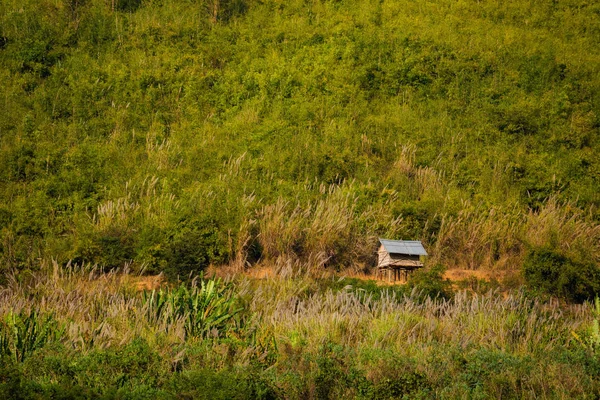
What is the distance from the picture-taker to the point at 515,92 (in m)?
19.6

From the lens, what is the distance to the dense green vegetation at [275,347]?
251 inches

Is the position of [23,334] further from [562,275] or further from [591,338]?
[562,275]

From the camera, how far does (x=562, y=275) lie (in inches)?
447

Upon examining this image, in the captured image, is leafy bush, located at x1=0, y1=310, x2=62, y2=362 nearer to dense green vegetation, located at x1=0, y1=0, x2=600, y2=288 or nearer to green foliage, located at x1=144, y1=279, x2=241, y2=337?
green foliage, located at x1=144, y1=279, x2=241, y2=337

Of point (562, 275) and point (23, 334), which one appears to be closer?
point (23, 334)

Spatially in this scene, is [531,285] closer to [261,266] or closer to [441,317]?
→ [441,317]

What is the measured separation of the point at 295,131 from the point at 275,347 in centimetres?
1025

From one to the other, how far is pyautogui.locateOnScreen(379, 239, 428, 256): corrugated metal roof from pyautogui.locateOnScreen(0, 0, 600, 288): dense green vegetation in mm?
1624

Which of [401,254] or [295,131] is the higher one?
[295,131]

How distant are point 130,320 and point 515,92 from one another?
1474 cm

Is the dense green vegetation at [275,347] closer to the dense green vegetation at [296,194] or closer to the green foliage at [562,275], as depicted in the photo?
the dense green vegetation at [296,194]

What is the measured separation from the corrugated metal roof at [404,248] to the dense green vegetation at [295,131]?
1624mm

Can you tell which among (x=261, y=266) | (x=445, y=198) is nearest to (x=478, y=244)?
(x=445, y=198)

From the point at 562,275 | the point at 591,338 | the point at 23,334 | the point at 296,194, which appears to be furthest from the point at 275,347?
the point at 296,194
